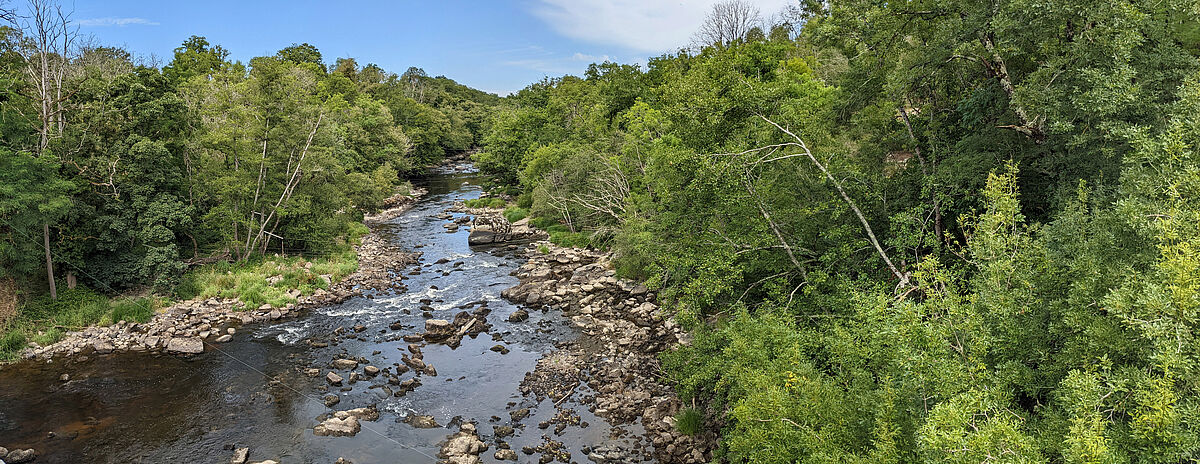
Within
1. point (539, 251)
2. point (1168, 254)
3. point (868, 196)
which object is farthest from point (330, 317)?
point (1168, 254)

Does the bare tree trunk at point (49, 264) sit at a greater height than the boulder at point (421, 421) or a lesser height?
greater

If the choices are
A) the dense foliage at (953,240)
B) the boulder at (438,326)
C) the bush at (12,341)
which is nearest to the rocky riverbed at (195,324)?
the bush at (12,341)

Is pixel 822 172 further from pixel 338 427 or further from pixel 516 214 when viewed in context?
pixel 516 214

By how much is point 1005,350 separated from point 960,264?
17.5ft

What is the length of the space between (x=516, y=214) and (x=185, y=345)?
97.5 feet

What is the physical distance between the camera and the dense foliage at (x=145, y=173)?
22453 mm

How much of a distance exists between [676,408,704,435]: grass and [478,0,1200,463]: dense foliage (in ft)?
1.36

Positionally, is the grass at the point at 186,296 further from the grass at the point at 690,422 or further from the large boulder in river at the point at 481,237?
the grass at the point at 690,422

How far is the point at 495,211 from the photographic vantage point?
53.9 m

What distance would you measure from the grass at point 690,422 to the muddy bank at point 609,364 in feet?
0.58

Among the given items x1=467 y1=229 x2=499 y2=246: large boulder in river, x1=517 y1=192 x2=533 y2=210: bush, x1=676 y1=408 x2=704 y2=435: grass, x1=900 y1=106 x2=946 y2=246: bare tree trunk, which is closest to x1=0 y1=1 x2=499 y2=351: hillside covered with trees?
x1=467 y1=229 x2=499 y2=246: large boulder in river

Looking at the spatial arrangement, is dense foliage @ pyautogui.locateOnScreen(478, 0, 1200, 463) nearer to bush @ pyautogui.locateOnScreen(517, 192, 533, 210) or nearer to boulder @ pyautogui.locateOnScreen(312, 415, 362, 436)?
boulder @ pyautogui.locateOnScreen(312, 415, 362, 436)

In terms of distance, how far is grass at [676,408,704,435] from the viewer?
52.6 feet

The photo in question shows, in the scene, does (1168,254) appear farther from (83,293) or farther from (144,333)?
(83,293)
